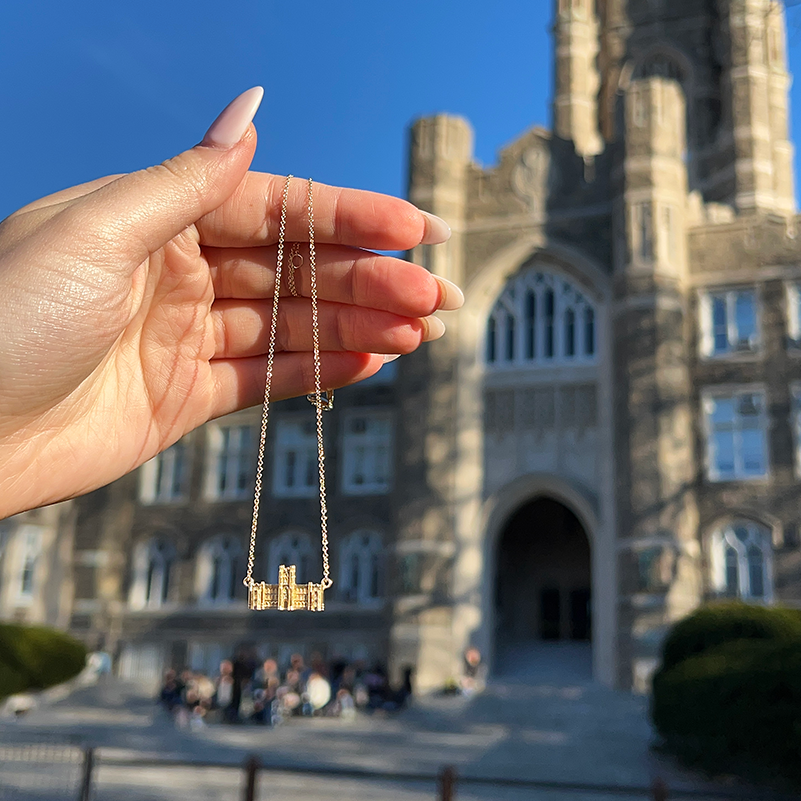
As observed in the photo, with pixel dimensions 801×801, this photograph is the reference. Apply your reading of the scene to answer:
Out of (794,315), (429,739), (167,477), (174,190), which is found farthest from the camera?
(167,477)

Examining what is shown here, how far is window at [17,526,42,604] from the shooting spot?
30203 millimetres

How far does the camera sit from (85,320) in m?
2.38

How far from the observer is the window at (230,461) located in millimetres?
29547

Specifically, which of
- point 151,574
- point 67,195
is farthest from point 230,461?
point 67,195

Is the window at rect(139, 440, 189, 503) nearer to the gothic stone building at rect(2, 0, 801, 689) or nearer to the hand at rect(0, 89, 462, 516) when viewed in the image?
the gothic stone building at rect(2, 0, 801, 689)

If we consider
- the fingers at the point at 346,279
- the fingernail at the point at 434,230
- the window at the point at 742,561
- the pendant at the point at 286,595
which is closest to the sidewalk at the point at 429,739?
the window at the point at 742,561

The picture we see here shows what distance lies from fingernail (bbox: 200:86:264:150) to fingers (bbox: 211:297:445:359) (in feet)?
2.35

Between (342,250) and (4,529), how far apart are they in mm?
30426

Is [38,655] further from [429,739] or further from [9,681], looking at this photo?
[429,739]

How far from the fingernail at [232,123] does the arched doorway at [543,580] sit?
26221 mm

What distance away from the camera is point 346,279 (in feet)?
9.81

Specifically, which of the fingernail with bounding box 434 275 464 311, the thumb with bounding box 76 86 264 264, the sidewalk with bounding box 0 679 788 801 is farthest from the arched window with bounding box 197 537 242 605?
the thumb with bounding box 76 86 264 264

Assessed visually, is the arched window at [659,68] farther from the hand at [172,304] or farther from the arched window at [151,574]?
the hand at [172,304]

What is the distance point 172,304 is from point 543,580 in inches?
1094
